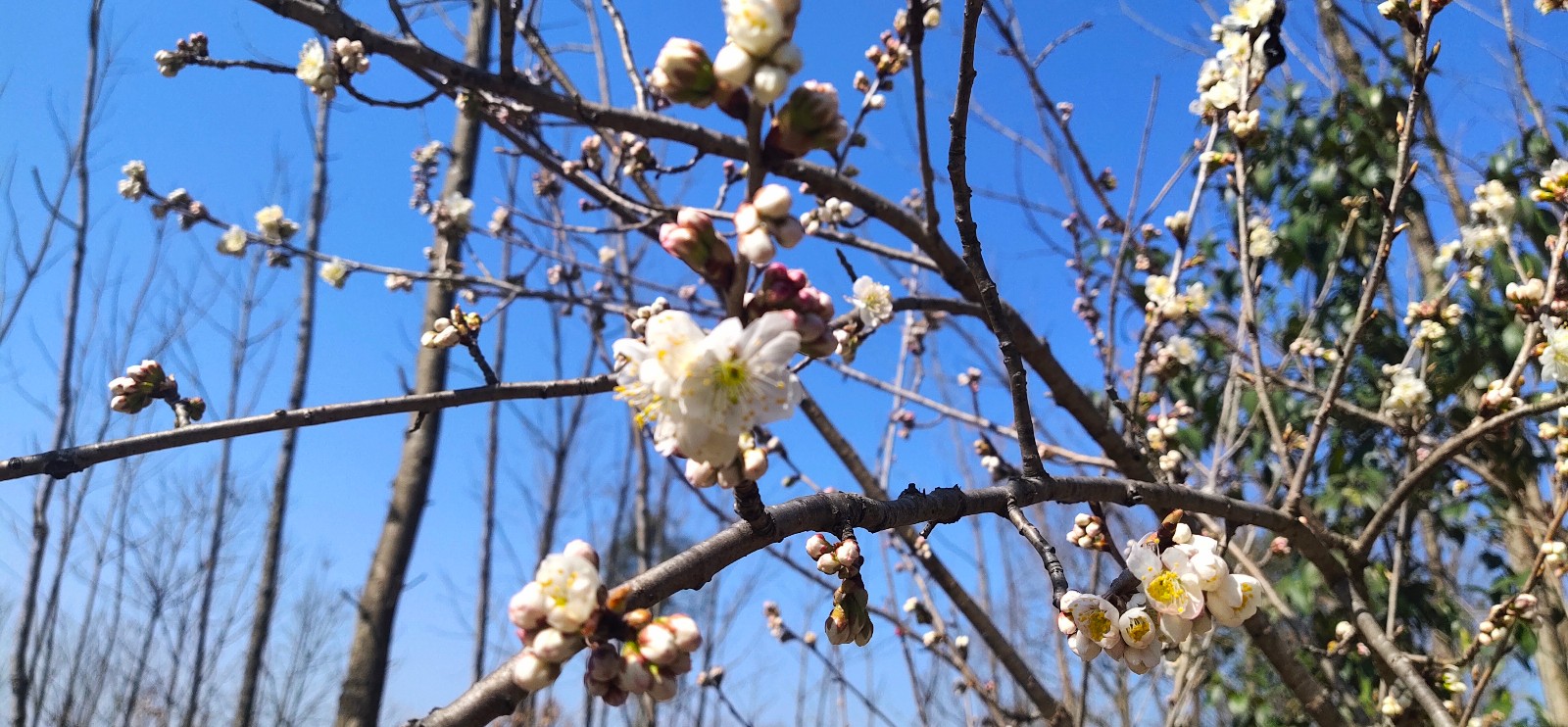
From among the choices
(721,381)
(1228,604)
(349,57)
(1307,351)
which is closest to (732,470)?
(721,381)

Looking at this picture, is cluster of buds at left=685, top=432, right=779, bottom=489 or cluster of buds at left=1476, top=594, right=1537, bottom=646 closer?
cluster of buds at left=685, top=432, right=779, bottom=489

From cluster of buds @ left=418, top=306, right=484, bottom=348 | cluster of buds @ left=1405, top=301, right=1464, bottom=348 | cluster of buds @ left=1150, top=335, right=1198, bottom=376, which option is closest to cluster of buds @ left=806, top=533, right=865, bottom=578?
cluster of buds @ left=418, top=306, right=484, bottom=348

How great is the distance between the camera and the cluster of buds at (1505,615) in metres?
1.95

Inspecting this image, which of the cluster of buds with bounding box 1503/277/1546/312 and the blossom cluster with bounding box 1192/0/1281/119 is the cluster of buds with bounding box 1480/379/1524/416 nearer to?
the cluster of buds with bounding box 1503/277/1546/312

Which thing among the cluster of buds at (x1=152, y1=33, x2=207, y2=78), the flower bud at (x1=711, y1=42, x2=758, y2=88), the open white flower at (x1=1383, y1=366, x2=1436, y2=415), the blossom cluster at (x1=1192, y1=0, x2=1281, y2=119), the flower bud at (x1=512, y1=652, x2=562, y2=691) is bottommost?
the flower bud at (x1=512, y1=652, x2=562, y2=691)

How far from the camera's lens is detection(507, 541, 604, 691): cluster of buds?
741mm

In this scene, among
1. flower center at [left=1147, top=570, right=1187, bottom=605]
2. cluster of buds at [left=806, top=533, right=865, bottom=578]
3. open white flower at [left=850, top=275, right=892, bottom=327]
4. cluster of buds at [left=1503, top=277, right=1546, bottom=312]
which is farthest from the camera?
open white flower at [left=850, top=275, right=892, bottom=327]

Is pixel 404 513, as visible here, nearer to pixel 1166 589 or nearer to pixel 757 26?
pixel 1166 589

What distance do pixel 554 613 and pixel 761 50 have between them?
535mm

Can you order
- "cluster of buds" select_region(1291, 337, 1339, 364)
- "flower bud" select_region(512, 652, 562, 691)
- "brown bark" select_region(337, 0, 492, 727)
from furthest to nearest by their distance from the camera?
1. "brown bark" select_region(337, 0, 492, 727)
2. "cluster of buds" select_region(1291, 337, 1339, 364)
3. "flower bud" select_region(512, 652, 562, 691)

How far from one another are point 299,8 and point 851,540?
1.97m

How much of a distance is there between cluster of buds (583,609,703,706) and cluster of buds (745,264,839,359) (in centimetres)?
29

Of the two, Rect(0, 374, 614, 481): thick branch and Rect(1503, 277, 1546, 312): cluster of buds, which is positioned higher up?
Rect(1503, 277, 1546, 312): cluster of buds

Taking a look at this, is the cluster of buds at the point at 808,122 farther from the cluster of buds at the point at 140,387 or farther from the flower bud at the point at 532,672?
the cluster of buds at the point at 140,387
